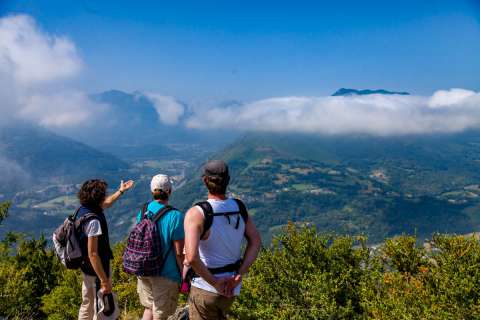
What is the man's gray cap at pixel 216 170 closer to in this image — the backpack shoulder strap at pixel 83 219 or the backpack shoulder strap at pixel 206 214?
the backpack shoulder strap at pixel 206 214

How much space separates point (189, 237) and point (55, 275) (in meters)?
35.9

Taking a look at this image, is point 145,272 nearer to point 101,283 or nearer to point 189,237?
point 101,283

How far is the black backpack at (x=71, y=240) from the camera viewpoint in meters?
7.57

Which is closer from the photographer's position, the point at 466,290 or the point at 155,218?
the point at 155,218

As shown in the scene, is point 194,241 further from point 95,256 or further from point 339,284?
point 339,284

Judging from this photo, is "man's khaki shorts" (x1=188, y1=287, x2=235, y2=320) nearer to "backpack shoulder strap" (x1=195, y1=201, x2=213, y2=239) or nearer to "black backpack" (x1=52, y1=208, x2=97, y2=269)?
"backpack shoulder strap" (x1=195, y1=201, x2=213, y2=239)

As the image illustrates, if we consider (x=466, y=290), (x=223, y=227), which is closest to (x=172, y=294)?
(x=223, y=227)

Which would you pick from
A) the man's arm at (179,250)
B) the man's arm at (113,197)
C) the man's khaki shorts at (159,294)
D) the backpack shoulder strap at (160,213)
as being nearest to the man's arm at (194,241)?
the man's arm at (179,250)

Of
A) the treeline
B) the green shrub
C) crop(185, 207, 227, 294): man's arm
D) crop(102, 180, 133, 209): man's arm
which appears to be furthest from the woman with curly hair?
the green shrub

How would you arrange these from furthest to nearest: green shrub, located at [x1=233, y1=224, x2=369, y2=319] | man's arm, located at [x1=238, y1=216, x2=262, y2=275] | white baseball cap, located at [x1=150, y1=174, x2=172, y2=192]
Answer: green shrub, located at [x1=233, y1=224, x2=369, y2=319] → white baseball cap, located at [x1=150, y1=174, x2=172, y2=192] → man's arm, located at [x1=238, y1=216, x2=262, y2=275]

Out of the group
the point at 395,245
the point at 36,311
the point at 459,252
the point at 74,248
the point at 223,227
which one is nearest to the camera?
the point at 223,227

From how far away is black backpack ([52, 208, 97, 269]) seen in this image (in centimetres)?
757

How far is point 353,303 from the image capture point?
24.4 metres

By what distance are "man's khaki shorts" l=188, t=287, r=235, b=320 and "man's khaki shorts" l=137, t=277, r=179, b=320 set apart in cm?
152
